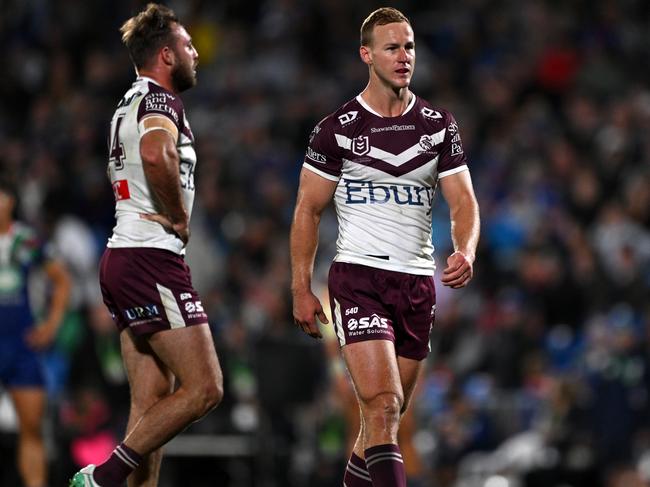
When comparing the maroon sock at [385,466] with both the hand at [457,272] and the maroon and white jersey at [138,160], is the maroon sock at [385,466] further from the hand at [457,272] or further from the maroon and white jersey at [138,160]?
the maroon and white jersey at [138,160]

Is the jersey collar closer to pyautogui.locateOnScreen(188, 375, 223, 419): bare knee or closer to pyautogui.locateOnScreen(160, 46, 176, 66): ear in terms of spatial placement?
pyautogui.locateOnScreen(160, 46, 176, 66): ear

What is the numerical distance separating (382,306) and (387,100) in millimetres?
1156

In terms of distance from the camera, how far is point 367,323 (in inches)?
297

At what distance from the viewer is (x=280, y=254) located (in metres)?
16.3

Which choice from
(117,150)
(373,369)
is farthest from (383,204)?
(117,150)

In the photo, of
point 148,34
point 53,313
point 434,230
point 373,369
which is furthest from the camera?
point 434,230

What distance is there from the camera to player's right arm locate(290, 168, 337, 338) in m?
7.66

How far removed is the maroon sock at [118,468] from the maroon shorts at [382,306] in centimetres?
A: 130

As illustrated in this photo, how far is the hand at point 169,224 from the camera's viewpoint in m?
7.84

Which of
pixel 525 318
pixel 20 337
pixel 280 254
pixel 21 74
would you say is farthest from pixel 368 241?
pixel 21 74

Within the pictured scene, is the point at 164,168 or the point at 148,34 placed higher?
the point at 148,34

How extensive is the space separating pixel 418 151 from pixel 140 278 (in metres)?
1.71

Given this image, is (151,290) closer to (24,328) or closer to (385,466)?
(385,466)

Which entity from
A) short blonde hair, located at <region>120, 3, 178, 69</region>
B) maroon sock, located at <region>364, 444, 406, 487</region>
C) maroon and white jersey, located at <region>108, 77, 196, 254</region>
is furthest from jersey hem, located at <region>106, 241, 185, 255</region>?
maroon sock, located at <region>364, 444, 406, 487</region>
